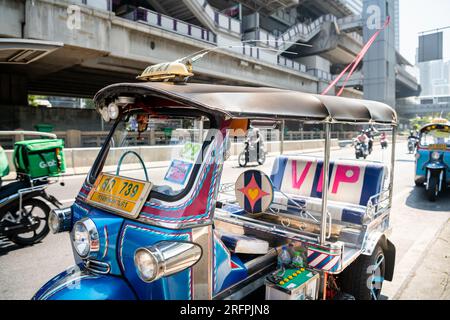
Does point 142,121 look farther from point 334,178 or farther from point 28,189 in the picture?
point 28,189

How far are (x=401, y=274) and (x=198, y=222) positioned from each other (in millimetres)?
3486

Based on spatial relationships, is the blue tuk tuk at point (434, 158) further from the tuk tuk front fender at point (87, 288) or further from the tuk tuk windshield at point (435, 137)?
the tuk tuk front fender at point (87, 288)

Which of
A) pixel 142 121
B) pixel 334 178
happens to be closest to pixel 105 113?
pixel 142 121

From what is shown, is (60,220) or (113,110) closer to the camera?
(113,110)

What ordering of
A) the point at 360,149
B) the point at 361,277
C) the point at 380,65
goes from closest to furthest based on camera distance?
1. the point at 361,277
2. the point at 360,149
3. the point at 380,65

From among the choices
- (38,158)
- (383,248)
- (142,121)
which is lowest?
(383,248)

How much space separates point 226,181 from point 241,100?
2475mm

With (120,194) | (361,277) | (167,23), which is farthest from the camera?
(167,23)

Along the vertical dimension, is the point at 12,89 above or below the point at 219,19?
below

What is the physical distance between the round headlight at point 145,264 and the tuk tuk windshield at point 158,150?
468mm

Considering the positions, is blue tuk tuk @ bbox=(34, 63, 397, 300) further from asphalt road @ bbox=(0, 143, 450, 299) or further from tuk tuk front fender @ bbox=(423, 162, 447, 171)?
tuk tuk front fender @ bbox=(423, 162, 447, 171)

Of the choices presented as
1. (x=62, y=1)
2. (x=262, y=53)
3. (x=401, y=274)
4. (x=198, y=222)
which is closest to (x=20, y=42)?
(x=198, y=222)

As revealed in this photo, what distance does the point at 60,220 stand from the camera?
2646 mm
